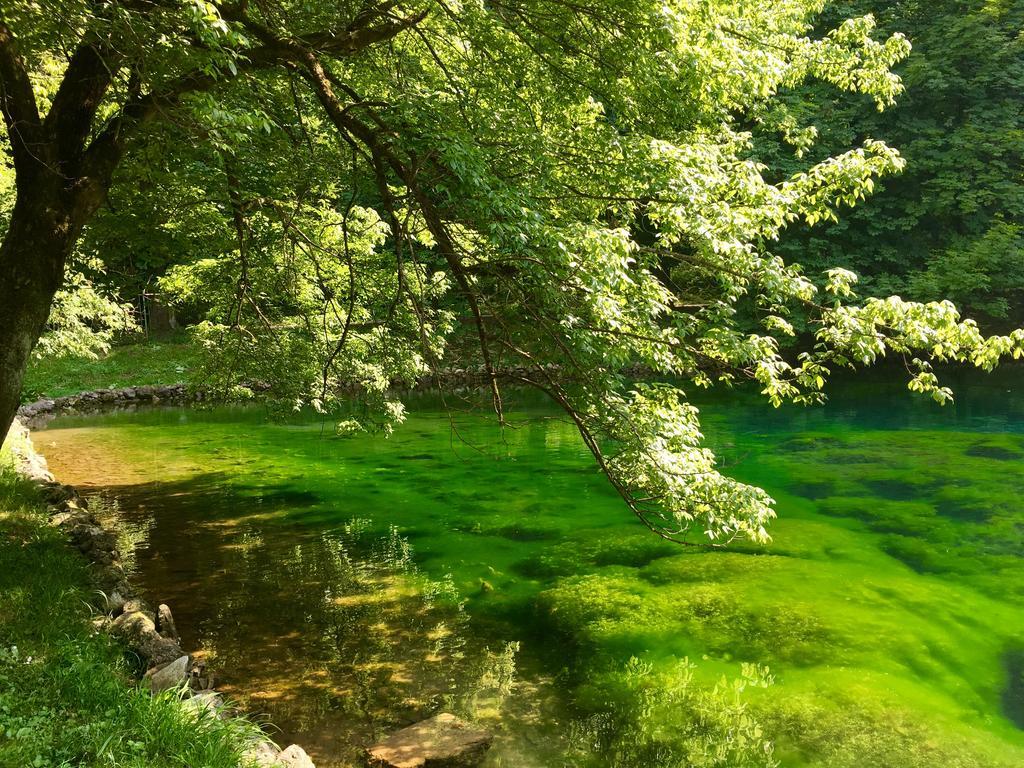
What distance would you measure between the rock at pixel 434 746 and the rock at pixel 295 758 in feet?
1.41

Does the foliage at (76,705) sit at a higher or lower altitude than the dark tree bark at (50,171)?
lower

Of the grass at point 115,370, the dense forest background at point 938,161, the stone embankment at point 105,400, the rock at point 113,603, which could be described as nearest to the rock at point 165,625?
the rock at point 113,603

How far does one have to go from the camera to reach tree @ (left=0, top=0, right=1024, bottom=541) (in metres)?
3.70

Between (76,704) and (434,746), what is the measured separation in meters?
1.79

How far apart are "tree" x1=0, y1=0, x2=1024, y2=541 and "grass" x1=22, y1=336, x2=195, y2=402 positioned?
13.9 metres

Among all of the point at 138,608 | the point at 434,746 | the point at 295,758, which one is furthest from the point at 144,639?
the point at 434,746

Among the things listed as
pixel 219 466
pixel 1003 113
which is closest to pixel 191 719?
pixel 219 466

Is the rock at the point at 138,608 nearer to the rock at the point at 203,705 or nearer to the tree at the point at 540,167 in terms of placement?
the rock at the point at 203,705

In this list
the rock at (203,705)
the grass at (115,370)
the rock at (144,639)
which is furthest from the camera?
the grass at (115,370)

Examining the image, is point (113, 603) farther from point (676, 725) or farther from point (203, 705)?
point (676, 725)

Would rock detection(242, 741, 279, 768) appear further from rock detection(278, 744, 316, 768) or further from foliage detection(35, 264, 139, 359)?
foliage detection(35, 264, 139, 359)

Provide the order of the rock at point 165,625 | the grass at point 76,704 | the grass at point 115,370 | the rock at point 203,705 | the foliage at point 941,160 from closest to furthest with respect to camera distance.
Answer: the grass at point 76,704 < the rock at point 203,705 < the rock at point 165,625 < the grass at point 115,370 < the foliage at point 941,160

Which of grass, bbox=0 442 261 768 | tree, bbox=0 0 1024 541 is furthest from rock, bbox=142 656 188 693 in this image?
tree, bbox=0 0 1024 541

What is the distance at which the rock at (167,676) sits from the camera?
390cm
